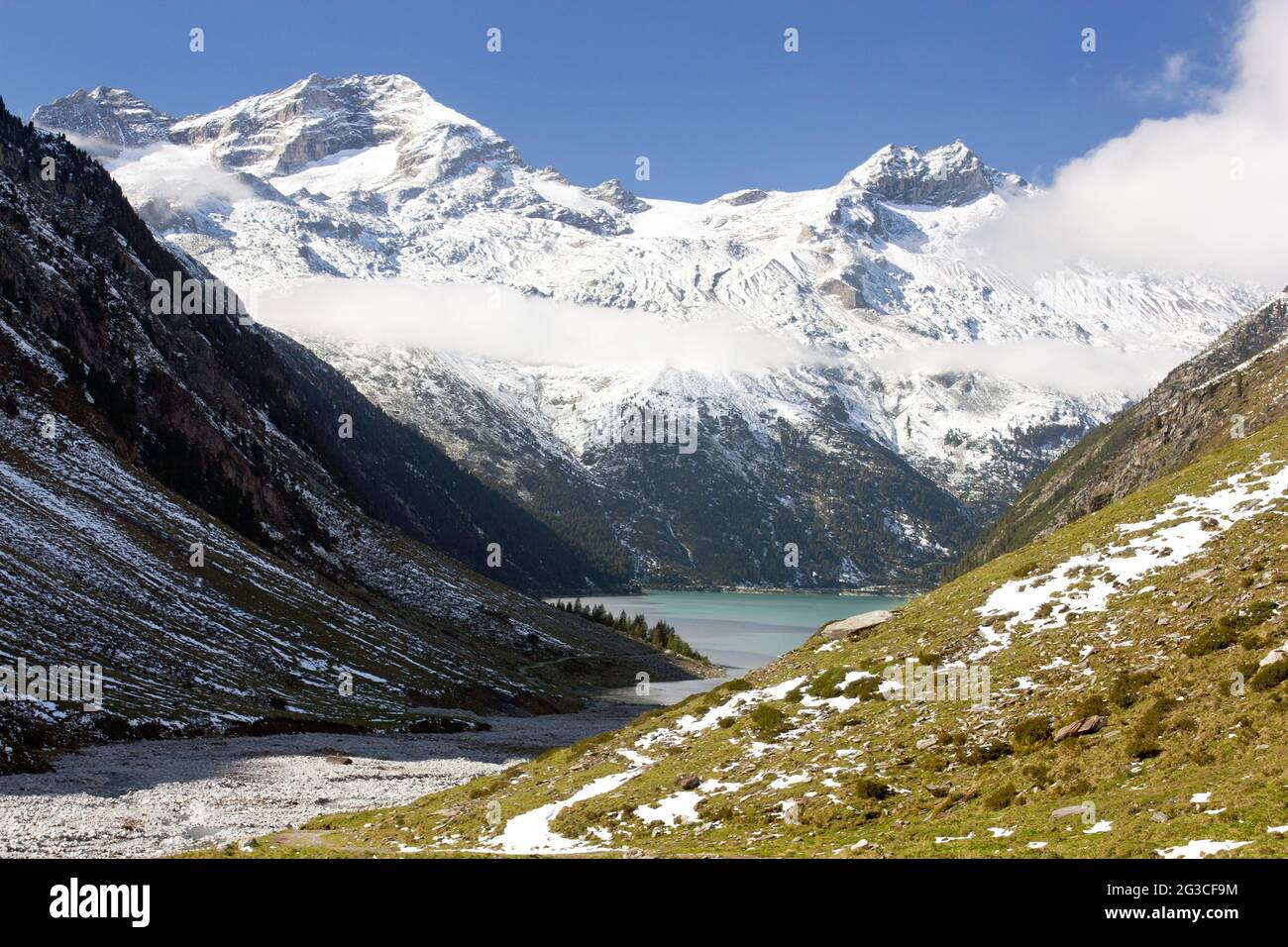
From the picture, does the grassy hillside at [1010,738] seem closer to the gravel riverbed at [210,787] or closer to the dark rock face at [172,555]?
the gravel riverbed at [210,787]

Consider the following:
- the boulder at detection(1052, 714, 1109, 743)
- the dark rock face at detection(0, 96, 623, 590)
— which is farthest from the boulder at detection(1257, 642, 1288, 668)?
the dark rock face at detection(0, 96, 623, 590)

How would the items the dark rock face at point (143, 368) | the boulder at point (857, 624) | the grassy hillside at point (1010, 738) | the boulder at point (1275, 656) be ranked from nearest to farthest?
1. the grassy hillside at point (1010, 738)
2. the boulder at point (1275, 656)
3. the boulder at point (857, 624)
4. the dark rock face at point (143, 368)

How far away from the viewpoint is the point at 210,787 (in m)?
63.4

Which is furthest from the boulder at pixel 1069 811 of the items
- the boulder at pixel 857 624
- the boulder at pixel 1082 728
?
the boulder at pixel 857 624

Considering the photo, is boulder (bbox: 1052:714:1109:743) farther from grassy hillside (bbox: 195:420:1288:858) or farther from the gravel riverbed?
the gravel riverbed

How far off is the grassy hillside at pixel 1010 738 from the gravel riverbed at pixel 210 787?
8.12m

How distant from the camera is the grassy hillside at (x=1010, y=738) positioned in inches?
928

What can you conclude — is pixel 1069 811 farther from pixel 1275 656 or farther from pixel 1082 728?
pixel 1275 656

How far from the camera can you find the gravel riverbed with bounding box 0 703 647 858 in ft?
149

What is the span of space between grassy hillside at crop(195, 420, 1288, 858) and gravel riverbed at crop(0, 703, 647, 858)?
320 inches

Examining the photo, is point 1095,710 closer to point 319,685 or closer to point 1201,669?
point 1201,669

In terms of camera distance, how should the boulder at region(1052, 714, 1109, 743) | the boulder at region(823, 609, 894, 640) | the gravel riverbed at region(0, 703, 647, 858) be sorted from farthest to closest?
the boulder at region(823, 609, 894, 640), the gravel riverbed at region(0, 703, 647, 858), the boulder at region(1052, 714, 1109, 743)
